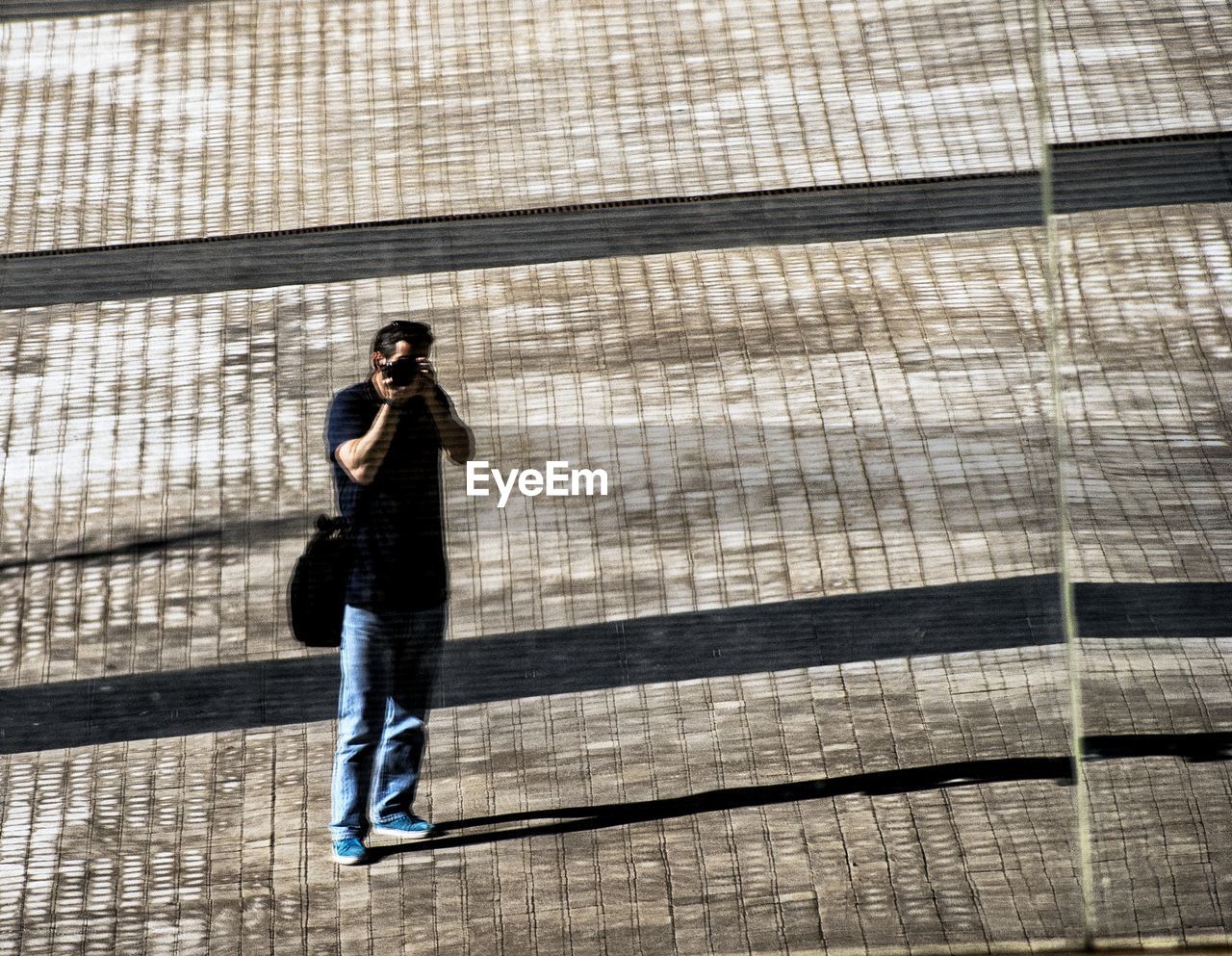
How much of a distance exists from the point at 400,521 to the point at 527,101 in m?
0.79

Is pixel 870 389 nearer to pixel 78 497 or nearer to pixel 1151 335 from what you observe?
pixel 1151 335

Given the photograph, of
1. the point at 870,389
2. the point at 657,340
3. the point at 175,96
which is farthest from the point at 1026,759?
the point at 175,96

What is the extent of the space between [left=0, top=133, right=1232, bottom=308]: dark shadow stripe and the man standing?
0.97ft

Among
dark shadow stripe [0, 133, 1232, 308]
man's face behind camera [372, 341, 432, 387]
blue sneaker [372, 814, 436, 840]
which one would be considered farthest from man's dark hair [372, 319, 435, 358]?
blue sneaker [372, 814, 436, 840]

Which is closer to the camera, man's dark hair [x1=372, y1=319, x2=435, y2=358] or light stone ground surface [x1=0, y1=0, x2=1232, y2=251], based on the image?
man's dark hair [x1=372, y1=319, x2=435, y2=358]

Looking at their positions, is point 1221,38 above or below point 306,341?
above

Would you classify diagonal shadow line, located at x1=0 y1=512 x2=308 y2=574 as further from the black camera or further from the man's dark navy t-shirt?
the black camera

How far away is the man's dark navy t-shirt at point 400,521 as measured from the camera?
4.95 feet

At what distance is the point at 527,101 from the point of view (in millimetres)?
1840

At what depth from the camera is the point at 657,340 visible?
168 cm

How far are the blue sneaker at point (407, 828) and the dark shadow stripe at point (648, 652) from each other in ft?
0.54

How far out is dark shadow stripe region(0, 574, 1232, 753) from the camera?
1.51m

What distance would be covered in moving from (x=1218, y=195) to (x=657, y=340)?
3.19 ft

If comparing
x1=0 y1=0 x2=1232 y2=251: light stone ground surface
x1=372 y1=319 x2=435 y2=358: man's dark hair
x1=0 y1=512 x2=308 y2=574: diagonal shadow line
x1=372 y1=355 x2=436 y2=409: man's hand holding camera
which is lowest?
x1=0 y1=512 x2=308 y2=574: diagonal shadow line
